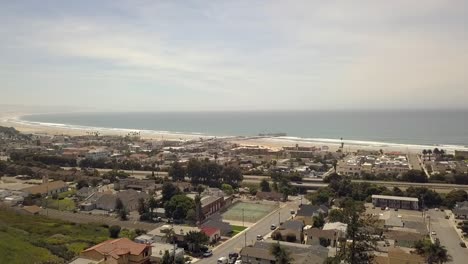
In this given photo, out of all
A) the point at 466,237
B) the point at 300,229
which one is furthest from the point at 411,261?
the point at 466,237

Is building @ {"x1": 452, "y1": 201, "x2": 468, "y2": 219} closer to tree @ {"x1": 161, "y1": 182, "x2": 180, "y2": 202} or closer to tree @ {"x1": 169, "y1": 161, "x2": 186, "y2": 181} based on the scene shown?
tree @ {"x1": 161, "y1": 182, "x2": 180, "y2": 202}

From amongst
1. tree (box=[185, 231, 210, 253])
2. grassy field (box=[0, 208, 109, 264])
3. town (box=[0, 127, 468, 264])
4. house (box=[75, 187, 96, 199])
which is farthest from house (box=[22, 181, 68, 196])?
tree (box=[185, 231, 210, 253])

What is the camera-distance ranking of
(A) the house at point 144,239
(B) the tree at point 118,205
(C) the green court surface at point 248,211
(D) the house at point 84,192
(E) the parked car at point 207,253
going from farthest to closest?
(D) the house at point 84,192
(B) the tree at point 118,205
(C) the green court surface at point 248,211
(A) the house at point 144,239
(E) the parked car at point 207,253

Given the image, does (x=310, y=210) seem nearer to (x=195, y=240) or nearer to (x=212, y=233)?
(x=212, y=233)

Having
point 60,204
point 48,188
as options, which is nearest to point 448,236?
point 60,204

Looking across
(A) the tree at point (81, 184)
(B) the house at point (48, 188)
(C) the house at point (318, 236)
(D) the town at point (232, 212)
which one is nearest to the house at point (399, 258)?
(D) the town at point (232, 212)

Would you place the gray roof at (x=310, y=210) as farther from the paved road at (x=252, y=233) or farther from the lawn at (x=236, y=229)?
the lawn at (x=236, y=229)
